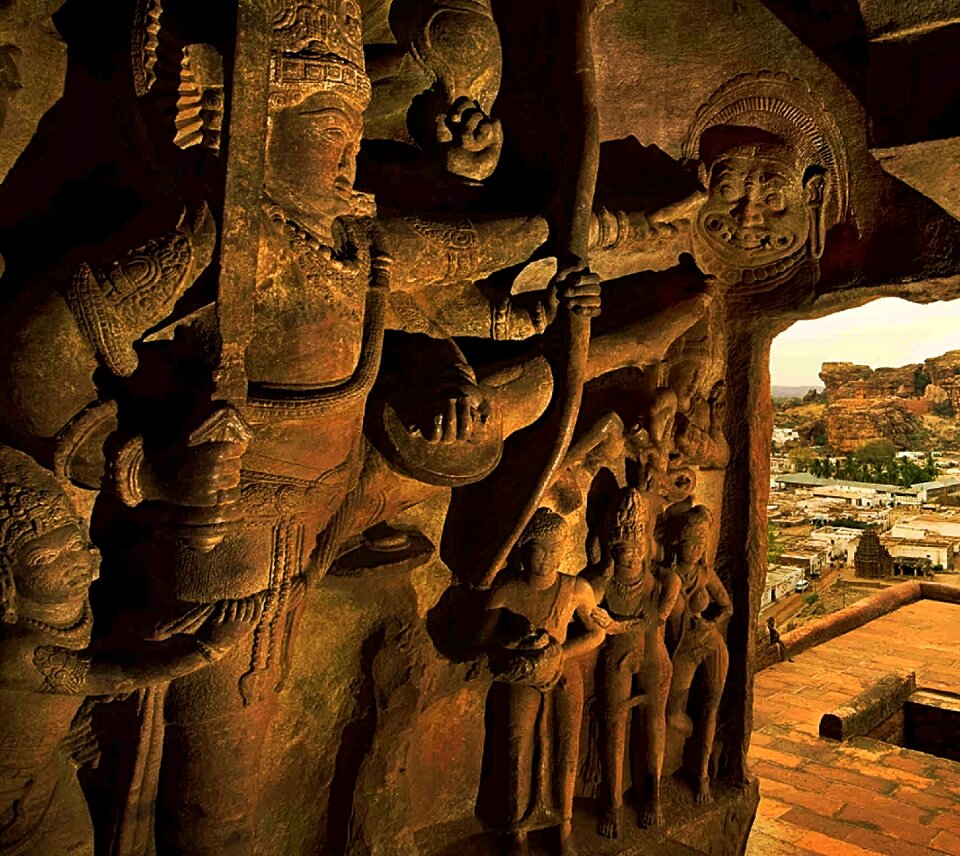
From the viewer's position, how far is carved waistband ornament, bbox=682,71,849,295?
383cm

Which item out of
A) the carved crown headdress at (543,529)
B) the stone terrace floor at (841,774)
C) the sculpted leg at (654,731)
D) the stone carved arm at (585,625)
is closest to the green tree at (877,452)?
the stone terrace floor at (841,774)

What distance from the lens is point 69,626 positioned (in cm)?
232

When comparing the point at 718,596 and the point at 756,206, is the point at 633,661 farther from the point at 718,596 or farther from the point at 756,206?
the point at 756,206

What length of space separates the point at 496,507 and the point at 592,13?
2.03 meters

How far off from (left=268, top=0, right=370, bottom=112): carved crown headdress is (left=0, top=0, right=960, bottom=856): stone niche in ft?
0.03

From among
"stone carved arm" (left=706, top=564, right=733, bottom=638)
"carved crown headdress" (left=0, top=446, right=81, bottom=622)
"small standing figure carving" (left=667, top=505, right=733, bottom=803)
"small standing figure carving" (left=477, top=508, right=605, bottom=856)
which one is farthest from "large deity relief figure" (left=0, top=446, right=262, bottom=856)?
"stone carved arm" (left=706, top=564, right=733, bottom=638)

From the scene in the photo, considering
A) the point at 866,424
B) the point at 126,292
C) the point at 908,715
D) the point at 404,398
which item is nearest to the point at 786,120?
the point at 404,398

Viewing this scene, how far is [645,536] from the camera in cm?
376

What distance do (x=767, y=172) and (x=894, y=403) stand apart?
21.6 meters

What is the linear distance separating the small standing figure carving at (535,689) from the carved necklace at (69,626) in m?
1.54

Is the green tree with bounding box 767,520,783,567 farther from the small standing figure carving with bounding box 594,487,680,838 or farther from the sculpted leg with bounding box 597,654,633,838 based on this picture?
the sculpted leg with bounding box 597,654,633,838

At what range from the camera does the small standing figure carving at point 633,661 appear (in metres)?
3.71

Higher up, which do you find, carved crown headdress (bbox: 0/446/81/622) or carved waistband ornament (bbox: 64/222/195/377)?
carved waistband ornament (bbox: 64/222/195/377)

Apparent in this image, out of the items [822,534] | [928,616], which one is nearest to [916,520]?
[822,534]
